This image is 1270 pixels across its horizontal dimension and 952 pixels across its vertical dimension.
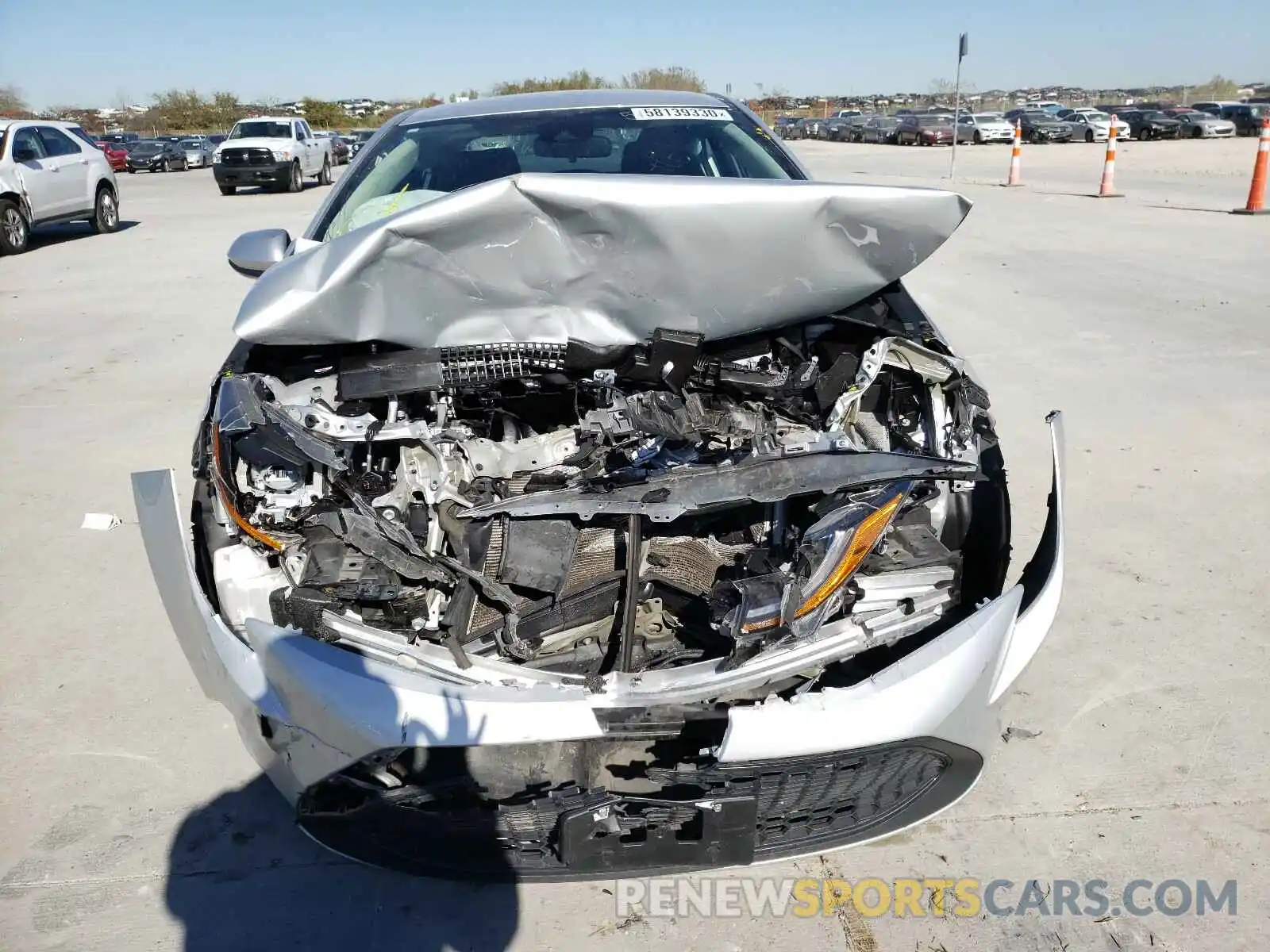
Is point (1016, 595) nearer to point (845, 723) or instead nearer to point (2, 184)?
point (845, 723)

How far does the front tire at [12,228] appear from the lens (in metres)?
11.6

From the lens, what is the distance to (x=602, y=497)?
6.79ft

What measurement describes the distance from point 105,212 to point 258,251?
12.7 metres

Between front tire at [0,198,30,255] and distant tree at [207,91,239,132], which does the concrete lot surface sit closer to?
front tire at [0,198,30,255]

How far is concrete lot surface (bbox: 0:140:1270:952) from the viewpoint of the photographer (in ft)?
6.80

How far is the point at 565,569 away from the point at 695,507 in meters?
0.40

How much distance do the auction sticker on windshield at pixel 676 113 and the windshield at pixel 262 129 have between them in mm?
19437

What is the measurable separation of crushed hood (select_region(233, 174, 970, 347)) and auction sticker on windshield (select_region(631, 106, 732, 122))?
1545 millimetres

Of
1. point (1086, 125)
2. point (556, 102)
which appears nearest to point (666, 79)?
point (1086, 125)

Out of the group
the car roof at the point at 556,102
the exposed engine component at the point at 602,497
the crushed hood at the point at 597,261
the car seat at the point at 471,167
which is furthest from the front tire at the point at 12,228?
the crushed hood at the point at 597,261

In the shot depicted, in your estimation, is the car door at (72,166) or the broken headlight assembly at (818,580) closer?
the broken headlight assembly at (818,580)

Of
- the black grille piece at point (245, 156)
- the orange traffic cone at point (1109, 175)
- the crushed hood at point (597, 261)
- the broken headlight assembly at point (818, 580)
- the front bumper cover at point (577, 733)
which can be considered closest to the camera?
the front bumper cover at point (577, 733)

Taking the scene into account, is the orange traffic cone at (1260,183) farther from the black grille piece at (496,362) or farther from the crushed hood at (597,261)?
the black grille piece at (496,362)

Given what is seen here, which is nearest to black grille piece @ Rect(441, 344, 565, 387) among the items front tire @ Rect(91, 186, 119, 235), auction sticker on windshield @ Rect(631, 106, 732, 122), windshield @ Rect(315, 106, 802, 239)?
windshield @ Rect(315, 106, 802, 239)
